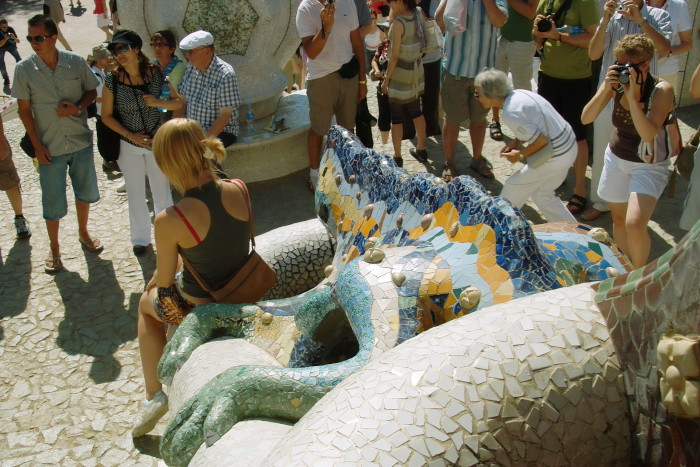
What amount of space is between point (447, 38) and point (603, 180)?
226 cm

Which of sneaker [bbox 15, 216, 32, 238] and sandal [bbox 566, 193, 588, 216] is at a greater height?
sandal [bbox 566, 193, 588, 216]

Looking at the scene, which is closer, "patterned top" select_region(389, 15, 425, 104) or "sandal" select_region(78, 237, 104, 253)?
"sandal" select_region(78, 237, 104, 253)

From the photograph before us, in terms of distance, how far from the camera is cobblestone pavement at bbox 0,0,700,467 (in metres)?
3.90

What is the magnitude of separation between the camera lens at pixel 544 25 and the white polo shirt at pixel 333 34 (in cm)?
143

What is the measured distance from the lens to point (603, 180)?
458 centimetres

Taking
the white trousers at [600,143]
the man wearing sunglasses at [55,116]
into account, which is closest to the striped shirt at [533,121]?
the white trousers at [600,143]

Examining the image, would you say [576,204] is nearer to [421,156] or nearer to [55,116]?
[421,156]

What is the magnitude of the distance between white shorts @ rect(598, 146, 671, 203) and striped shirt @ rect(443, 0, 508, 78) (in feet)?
6.41

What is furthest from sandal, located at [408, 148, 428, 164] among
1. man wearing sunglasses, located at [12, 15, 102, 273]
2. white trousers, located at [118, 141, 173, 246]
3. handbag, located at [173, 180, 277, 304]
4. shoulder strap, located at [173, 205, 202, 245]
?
shoulder strap, located at [173, 205, 202, 245]

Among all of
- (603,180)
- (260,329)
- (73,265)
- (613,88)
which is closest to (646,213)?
(603,180)

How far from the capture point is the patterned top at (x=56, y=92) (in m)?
5.14

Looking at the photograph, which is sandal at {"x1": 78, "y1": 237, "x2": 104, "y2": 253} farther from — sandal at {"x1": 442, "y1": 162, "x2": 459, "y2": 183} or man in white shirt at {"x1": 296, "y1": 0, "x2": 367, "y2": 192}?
sandal at {"x1": 442, "y1": 162, "x2": 459, "y2": 183}

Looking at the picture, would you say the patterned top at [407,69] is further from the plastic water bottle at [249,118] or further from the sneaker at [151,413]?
the sneaker at [151,413]

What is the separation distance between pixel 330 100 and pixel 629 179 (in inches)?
106
